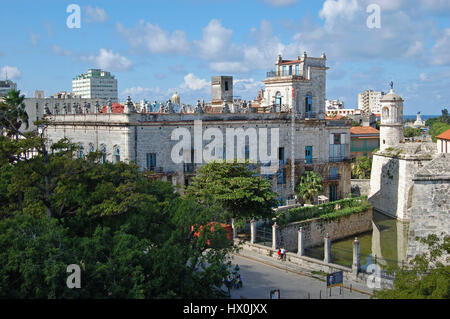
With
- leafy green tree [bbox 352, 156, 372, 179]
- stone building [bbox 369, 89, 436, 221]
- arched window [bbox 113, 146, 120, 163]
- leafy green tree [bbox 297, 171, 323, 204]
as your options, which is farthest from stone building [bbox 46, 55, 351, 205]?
leafy green tree [bbox 352, 156, 372, 179]

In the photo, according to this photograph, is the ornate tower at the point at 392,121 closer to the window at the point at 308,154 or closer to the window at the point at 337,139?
the window at the point at 337,139

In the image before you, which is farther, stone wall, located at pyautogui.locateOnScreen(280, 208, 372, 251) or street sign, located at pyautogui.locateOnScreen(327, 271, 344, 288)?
stone wall, located at pyautogui.locateOnScreen(280, 208, 372, 251)

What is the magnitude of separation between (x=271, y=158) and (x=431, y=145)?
44.4 ft

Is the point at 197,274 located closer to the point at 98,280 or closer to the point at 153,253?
the point at 153,253

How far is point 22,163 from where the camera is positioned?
19.3 metres

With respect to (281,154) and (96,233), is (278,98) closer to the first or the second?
(281,154)

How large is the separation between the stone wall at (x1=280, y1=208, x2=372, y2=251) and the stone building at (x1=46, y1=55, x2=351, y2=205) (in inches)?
253

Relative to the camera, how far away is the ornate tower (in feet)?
153

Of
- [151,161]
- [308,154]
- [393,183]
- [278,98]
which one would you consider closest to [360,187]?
[393,183]

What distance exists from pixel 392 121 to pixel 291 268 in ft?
82.9

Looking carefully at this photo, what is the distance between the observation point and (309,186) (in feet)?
142

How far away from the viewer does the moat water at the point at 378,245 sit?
1273 inches

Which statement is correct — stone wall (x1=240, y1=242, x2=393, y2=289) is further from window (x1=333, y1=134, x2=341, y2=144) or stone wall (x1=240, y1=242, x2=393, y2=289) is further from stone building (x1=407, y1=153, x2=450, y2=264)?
window (x1=333, y1=134, x2=341, y2=144)

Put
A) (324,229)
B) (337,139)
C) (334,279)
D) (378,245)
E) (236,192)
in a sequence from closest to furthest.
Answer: (334,279)
(236,192)
(324,229)
(378,245)
(337,139)
